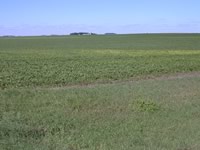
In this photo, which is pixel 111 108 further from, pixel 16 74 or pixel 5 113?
pixel 16 74

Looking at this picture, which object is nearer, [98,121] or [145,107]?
[98,121]

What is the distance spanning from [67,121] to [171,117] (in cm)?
290

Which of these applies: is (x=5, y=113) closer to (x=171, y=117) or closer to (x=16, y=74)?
(x=171, y=117)

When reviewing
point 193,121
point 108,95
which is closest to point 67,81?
point 108,95

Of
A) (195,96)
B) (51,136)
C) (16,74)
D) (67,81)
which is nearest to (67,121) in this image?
(51,136)

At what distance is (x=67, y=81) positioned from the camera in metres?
22.6

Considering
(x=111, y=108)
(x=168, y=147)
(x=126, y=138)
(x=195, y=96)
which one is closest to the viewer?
(x=168, y=147)

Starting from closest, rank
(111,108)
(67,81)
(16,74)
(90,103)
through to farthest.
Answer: (111,108) < (90,103) < (67,81) < (16,74)

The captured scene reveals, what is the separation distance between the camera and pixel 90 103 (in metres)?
13.5

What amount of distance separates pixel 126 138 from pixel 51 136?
164cm

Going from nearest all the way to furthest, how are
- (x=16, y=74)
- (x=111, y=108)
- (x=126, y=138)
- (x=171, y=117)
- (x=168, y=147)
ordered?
(x=168, y=147) < (x=126, y=138) < (x=171, y=117) < (x=111, y=108) < (x=16, y=74)

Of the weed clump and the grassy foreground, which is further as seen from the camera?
the weed clump

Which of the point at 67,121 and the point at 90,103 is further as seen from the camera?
the point at 90,103

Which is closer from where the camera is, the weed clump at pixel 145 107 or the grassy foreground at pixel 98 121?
the grassy foreground at pixel 98 121
